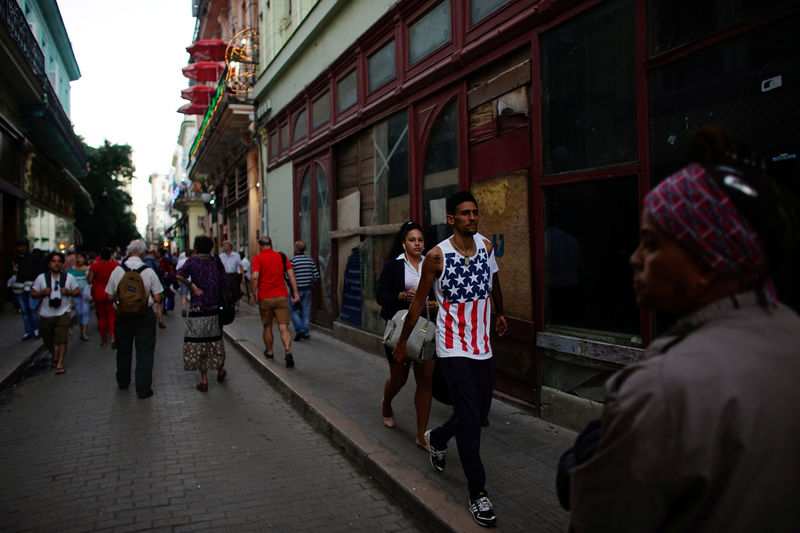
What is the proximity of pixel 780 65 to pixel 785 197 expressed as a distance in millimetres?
2971

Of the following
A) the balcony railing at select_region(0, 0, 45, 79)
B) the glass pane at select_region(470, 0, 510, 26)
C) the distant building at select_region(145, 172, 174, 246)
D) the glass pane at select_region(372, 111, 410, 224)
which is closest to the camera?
the glass pane at select_region(470, 0, 510, 26)

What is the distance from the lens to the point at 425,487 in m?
3.78

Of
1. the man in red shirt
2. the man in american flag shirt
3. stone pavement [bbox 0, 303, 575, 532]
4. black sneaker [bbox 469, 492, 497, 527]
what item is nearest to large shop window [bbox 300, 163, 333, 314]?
the man in red shirt

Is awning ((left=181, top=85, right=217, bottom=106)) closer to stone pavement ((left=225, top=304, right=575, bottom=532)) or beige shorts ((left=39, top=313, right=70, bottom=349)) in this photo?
beige shorts ((left=39, top=313, right=70, bottom=349))

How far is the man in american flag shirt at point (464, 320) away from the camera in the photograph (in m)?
3.36

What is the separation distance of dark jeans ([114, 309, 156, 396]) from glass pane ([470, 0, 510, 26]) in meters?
5.21

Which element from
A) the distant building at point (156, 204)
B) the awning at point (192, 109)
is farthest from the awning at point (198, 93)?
the distant building at point (156, 204)

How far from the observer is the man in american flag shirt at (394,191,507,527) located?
336cm

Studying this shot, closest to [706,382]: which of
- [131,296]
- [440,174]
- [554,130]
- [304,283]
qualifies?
[554,130]

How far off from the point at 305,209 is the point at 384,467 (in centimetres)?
939

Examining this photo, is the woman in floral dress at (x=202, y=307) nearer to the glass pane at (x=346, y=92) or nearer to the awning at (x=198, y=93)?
the glass pane at (x=346, y=92)

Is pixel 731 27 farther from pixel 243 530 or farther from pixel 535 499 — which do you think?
pixel 243 530

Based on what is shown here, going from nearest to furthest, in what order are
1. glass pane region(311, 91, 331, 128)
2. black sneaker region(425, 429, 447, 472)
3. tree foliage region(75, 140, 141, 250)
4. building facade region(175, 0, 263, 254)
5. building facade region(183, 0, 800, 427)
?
building facade region(183, 0, 800, 427)
black sneaker region(425, 429, 447, 472)
glass pane region(311, 91, 331, 128)
building facade region(175, 0, 263, 254)
tree foliage region(75, 140, 141, 250)

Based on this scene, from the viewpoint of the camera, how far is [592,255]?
4.96 meters
